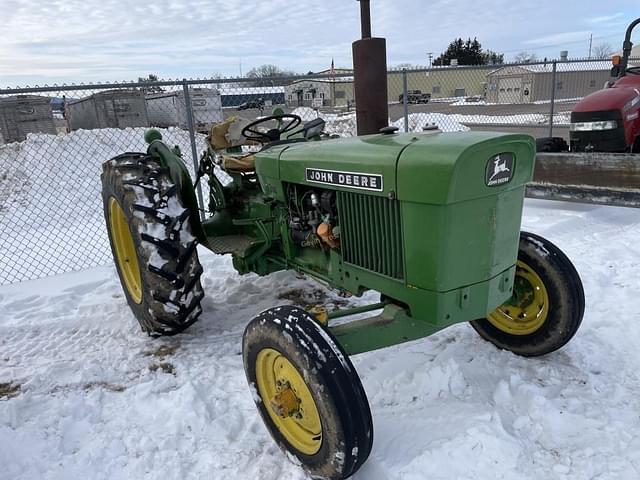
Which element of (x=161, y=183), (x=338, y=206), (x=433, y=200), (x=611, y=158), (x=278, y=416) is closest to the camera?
(x=433, y=200)

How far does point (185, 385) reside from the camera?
294cm

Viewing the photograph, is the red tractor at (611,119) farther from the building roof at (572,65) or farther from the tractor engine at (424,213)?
the tractor engine at (424,213)

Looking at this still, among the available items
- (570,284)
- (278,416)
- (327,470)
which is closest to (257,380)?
(278,416)

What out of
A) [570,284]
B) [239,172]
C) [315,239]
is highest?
[239,172]

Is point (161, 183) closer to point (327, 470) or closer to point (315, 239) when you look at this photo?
point (315, 239)

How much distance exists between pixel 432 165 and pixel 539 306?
56.8 inches

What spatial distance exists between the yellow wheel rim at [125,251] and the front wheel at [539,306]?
2.63 meters

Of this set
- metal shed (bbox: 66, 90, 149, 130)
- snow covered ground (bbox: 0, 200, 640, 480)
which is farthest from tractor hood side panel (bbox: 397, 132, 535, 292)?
metal shed (bbox: 66, 90, 149, 130)

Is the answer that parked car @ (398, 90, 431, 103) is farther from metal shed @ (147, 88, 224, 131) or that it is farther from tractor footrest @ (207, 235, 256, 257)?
tractor footrest @ (207, 235, 256, 257)

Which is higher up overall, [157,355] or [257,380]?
[257,380]

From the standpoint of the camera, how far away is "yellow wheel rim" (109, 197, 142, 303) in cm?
389

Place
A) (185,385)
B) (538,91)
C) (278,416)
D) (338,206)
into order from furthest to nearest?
(538,91) < (185,385) < (338,206) < (278,416)

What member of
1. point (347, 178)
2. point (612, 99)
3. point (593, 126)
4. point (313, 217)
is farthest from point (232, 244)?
point (612, 99)

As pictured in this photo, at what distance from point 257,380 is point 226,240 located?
1.83 m
